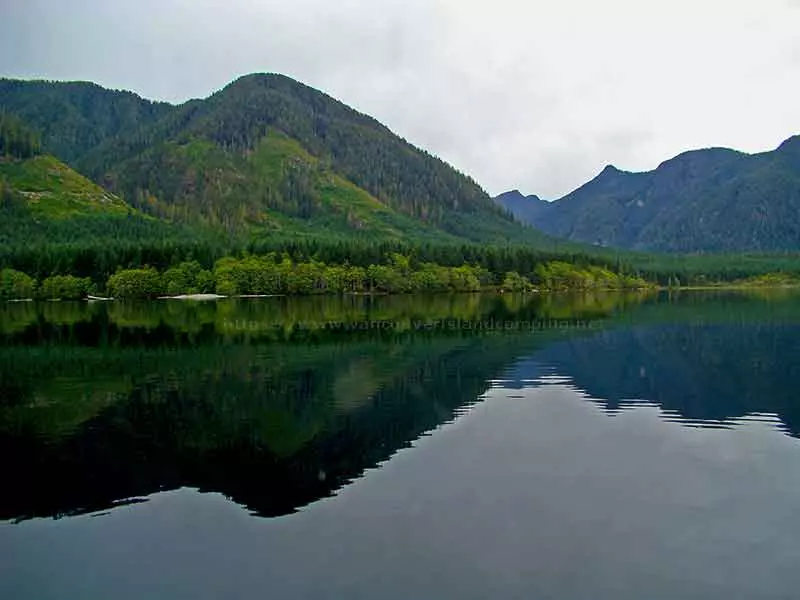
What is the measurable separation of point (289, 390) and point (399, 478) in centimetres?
2122

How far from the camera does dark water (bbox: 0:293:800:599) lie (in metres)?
20.8

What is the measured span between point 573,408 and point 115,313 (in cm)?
11420

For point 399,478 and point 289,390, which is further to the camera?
point 289,390

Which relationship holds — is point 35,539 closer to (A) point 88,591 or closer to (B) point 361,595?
(A) point 88,591

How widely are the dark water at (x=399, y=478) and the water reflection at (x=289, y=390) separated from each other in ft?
0.70

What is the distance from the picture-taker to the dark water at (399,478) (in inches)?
819

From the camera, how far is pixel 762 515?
25.0 metres

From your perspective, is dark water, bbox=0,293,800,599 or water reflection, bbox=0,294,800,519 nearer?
dark water, bbox=0,293,800,599

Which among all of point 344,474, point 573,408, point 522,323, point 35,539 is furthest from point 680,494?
point 522,323

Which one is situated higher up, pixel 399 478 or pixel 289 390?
pixel 289 390

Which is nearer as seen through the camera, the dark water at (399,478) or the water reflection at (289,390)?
the dark water at (399,478)

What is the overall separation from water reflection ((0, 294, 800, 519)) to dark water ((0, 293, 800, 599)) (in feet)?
0.70

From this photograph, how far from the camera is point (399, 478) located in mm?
29734

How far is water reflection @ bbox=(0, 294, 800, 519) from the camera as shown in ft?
99.6
